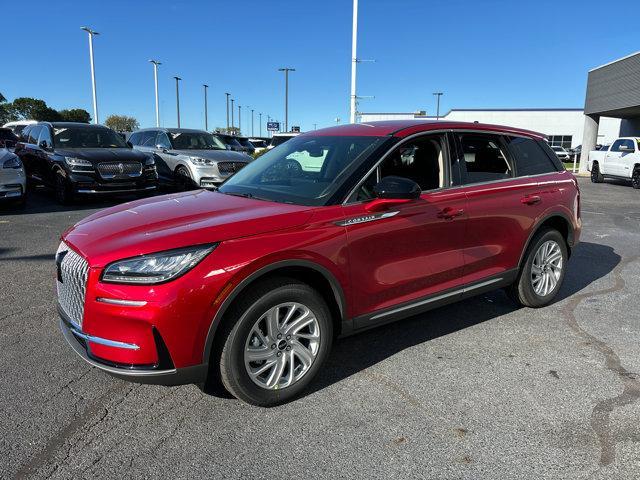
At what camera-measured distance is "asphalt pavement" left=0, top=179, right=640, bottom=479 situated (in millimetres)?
2555

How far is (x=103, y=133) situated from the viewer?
39.1ft

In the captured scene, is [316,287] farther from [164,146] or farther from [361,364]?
[164,146]

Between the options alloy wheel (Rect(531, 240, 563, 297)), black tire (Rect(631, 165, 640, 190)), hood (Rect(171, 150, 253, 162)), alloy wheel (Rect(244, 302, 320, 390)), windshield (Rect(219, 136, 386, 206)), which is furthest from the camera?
black tire (Rect(631, 165, 640, 190))

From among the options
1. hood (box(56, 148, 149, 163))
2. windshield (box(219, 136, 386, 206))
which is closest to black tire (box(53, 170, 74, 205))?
hood (box(56, 148, 149, 163))

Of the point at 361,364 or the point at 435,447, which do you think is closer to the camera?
the point at 435,447

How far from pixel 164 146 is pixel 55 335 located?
33.2ft

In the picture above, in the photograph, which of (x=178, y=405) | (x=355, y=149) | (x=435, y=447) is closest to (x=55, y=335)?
(x=178, y=405)

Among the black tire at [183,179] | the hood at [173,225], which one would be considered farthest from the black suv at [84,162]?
the hood at [173,225]

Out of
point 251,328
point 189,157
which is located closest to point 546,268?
point 251,328

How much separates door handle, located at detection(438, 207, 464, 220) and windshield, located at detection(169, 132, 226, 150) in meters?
10.7

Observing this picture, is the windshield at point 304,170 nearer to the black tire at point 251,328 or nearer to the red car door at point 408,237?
the red car door at point 408,237

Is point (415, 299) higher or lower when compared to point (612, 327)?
higher

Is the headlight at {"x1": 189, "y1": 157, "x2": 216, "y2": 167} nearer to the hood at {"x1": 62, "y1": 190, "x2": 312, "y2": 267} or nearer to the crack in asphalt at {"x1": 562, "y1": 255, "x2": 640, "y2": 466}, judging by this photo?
the hood at {"x1": 62, "y1": 190, "x2": 312, "y2": 267}

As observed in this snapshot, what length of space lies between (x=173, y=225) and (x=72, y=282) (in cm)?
68
